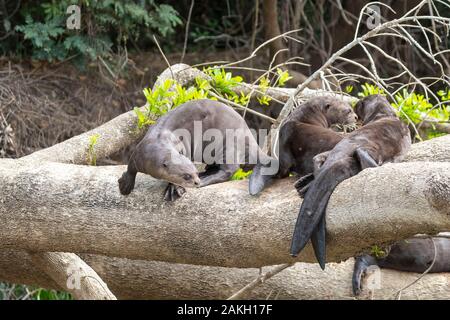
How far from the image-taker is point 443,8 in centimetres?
757

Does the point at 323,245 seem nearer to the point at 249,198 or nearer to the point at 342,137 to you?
the point at 249,198

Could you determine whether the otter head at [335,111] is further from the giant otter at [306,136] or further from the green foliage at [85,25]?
the green foliage at [85,25]

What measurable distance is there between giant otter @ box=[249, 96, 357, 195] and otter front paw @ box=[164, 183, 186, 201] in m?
0.29

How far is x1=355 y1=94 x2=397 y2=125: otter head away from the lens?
3.92m

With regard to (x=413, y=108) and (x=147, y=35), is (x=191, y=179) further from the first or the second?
(x=147, y=35)

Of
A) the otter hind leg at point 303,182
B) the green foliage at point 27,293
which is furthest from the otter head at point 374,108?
the green foliage at point 27,293

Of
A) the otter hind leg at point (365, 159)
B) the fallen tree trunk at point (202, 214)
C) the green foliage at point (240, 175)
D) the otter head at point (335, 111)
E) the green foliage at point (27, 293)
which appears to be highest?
the otter hind leg at point (365, 159)

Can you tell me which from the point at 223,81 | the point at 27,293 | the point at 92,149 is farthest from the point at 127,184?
the point at 27,293

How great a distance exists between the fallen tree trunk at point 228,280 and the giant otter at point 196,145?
2.06 feet

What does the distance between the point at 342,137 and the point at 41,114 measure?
10.7 feet

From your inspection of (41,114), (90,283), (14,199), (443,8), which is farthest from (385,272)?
(443,8)

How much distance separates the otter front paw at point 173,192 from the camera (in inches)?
144

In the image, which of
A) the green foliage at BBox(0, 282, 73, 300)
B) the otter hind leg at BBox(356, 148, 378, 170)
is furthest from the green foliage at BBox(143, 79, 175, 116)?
the green foliage at BBox(0, 282, 73, 300)

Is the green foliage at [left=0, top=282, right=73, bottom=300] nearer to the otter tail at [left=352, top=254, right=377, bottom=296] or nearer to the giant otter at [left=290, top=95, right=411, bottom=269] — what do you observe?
the otter tail at [left=352, top=254, right=377, bottom=296]
